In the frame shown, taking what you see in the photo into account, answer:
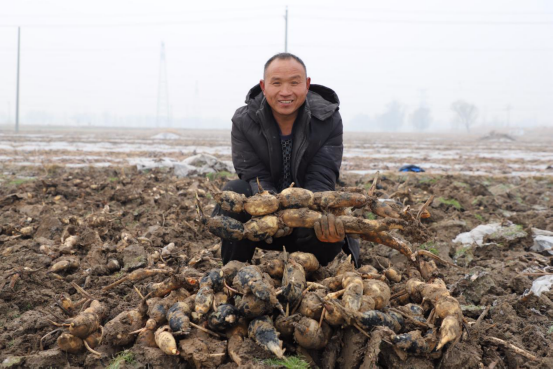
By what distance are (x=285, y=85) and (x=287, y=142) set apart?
493 mm

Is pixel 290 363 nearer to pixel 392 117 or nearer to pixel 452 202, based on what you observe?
pixel 452 202

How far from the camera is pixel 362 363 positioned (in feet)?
7.77

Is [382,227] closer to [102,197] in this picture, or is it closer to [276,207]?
[276,207]

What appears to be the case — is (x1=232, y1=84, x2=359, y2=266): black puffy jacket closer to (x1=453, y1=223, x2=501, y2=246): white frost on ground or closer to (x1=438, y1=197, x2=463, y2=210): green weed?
(x1=453, y1=223, x2=501, y2=246): white frost on ground

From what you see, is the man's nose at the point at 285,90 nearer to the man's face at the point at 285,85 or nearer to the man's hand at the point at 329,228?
the man's face at the point at 285,85

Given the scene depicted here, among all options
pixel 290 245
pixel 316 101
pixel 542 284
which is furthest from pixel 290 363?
pixel 542 284

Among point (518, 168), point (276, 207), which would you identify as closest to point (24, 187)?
point (276, 207)

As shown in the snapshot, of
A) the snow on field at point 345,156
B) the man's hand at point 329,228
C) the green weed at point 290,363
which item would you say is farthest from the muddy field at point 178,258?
the snow on field at point 345,156

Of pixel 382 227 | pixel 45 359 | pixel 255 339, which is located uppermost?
pixel 382 227

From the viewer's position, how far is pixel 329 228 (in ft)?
9.55

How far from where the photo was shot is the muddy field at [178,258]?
2.49 m

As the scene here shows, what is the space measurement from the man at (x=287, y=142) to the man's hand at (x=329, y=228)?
229mm

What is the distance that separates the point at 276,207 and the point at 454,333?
1.30 m

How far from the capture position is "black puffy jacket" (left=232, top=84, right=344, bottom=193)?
3.46 m
